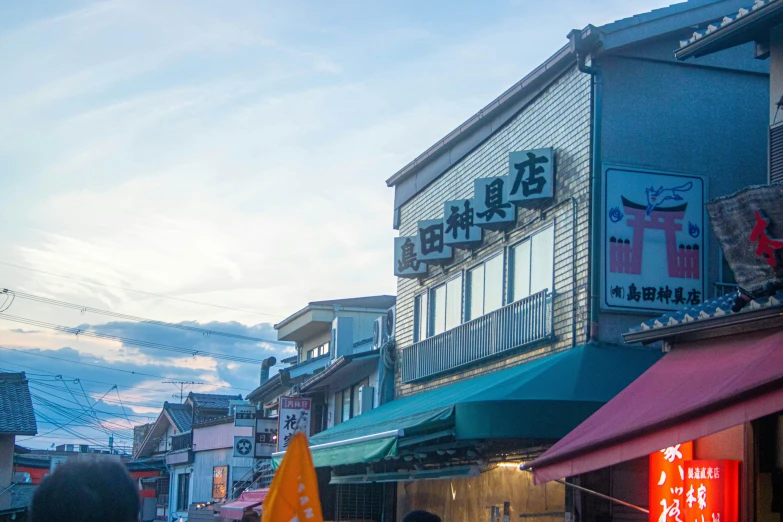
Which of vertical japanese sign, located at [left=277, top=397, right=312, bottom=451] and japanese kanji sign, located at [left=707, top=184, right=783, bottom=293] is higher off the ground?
japanese kanji sign, located at [left=707, top=184, right=783, bottom=293]

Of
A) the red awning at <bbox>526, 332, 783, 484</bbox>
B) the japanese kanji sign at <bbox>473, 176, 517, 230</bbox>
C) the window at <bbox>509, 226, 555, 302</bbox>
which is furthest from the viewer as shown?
the japanese kanji sign at <bbox>473, 176, 517, 230</bbox>

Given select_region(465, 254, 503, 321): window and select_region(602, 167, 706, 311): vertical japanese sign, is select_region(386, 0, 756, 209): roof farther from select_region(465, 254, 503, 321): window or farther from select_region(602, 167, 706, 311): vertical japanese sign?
select_region(465, 254, 503, 321): window

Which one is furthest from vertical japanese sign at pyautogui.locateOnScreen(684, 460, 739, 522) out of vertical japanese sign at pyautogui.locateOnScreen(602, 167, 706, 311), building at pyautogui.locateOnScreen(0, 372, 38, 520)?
building at pyautogui.locateOnScreen(0, 372, 38, 520)

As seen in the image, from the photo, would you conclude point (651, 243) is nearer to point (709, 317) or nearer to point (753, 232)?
point (709, 317)

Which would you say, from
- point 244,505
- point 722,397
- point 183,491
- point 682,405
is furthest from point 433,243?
point 183,491

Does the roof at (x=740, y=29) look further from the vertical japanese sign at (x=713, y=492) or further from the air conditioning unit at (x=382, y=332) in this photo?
the air conditioning unit at (x=382, y=332)

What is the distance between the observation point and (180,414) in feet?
169

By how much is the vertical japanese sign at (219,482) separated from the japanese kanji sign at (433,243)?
23384 millimetres

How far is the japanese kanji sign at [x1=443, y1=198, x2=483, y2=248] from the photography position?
1714 cm

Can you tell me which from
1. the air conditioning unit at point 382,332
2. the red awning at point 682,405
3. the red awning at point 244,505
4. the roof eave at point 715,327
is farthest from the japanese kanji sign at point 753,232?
the red awning at point 244,505

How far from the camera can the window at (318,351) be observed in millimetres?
34562

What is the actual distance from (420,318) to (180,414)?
110 ft

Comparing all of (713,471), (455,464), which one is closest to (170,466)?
(455,464)

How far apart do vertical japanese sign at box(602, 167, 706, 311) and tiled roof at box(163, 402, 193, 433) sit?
39.7 m
